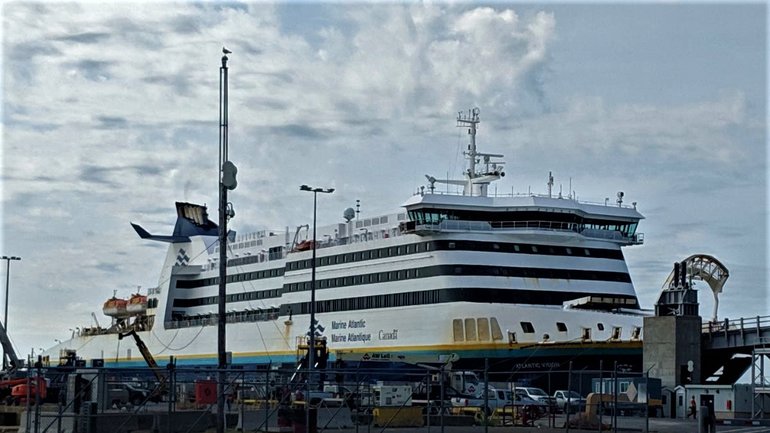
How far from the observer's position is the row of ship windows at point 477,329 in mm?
60812

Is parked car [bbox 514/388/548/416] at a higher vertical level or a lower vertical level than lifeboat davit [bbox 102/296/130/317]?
lower

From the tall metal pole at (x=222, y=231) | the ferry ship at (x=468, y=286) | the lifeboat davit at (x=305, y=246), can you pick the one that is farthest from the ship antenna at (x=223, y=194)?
the lifeboat davit at (x=305, y=246)

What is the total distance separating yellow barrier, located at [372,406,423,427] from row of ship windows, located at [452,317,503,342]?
2118 cm

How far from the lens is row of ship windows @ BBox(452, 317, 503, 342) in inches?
2394

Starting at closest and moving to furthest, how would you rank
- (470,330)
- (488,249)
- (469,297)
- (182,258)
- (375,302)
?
(470,330) < (469,297) < (488,249) < (375,302) < (182,258)

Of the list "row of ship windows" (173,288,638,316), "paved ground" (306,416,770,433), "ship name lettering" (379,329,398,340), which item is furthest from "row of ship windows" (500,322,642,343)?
"paved ground" (306,416,770,433)

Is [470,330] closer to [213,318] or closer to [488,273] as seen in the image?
[488,273]

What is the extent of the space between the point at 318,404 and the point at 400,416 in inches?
111

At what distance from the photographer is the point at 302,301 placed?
74562 mm

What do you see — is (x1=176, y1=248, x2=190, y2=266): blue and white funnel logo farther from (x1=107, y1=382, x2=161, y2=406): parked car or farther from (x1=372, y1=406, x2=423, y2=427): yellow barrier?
(x1=372, y1=406, x2=423, y2=427): yellow barrier

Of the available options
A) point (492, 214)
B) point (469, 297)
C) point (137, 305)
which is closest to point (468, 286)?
point (469, 297)

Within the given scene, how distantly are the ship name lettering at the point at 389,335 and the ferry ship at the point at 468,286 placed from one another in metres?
0.08

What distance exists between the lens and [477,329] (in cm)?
6141

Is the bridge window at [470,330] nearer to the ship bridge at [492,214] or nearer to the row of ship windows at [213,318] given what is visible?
the ship bridge at [492,214]
